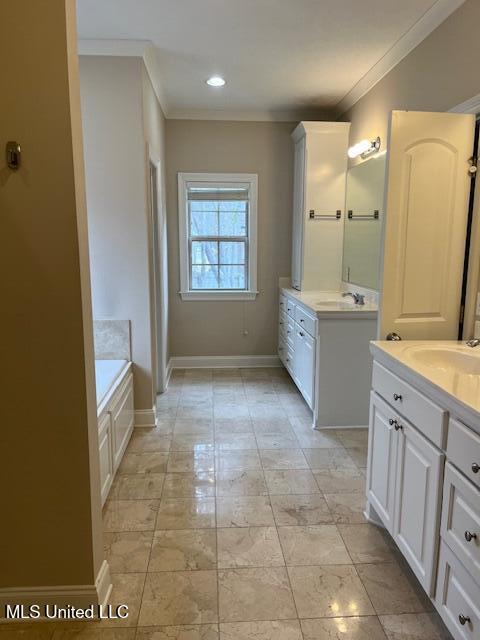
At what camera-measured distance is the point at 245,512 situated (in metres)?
2.36

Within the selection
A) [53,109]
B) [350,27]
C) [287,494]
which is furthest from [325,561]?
[350,27]

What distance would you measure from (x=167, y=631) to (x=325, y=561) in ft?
2.42

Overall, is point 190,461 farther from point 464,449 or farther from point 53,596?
point 464,449

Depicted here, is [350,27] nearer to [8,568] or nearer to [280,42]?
[280,42]

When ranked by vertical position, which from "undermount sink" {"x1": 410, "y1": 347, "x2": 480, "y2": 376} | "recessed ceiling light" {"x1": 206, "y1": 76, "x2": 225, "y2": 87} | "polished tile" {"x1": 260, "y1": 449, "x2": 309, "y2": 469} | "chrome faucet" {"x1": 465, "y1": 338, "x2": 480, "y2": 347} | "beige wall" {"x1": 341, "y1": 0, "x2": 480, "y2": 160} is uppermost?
"recessed ceiling light" {"x1": 206, "y1": 76, "x2": 225, "y2": 87}

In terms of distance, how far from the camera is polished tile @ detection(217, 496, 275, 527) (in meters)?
2.27

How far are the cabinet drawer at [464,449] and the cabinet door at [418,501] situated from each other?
0.27 ft

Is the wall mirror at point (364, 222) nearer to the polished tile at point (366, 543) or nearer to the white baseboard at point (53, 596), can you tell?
the polished tile at point (366, 543)

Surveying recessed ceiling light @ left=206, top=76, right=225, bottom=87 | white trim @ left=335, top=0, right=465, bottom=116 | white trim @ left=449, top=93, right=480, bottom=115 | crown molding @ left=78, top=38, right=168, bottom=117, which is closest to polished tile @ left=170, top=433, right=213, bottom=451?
white trim @ left=449, top=93, right=480, bottom=115

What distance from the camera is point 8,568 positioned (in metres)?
1.69

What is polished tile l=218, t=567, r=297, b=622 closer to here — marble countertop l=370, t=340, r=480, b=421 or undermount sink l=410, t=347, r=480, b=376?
marble countertop l=370, t=340, r=480, b=421

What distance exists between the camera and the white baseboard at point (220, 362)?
503 centimetres

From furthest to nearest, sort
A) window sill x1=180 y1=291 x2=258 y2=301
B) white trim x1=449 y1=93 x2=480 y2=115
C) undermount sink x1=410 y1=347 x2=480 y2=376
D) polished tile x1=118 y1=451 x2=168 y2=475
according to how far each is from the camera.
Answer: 1. window sill x1=180 y1=291 x2=258 y2=301
2. polished tile x1=118 y1=451 x2=168 y2=475
3. white trim x1=449 y1=93 x2=480 y2=115
4. undermount sink x1=410 y1=347 x2=480 y2=376

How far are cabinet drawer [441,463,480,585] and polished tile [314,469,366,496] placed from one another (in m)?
1.11
